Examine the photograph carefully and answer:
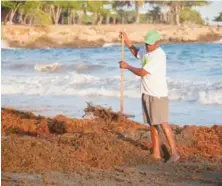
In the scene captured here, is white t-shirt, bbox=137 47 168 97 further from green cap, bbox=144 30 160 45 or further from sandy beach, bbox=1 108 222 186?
sandy beach, bbox=1 108 222 186

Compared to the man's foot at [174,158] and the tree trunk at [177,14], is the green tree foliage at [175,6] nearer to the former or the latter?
the tree trunk at [177,14]

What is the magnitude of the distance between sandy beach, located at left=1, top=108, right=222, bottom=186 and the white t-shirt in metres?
0.75

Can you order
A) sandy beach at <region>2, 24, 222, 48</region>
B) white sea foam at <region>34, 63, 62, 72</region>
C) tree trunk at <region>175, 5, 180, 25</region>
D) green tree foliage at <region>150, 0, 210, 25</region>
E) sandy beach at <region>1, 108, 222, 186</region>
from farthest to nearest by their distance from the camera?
tree trunk at <region>175, 5, 180, 25</region>
green tree foliage at <region>150, 0, 210, 25</region>
sandy beach at <region>2, 24, 222, 48</region>
white sea foam at <region>34, 63, 62, 72</region>
sandy beach at <region>1, 108, 222, 186</region>

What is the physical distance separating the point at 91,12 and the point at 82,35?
64.7 feet

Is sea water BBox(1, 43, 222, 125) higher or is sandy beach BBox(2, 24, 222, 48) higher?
sea water BBox(1, 43, 222, 125)

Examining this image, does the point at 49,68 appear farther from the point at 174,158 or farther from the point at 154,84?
the point at 174,158

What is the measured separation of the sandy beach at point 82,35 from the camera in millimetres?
66375

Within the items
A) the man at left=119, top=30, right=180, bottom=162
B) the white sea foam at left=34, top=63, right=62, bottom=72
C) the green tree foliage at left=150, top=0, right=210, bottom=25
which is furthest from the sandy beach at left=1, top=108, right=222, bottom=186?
the green tree foliage at left=150, top=0, right=210, bottom=25

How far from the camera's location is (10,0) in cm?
7225

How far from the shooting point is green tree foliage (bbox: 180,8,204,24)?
10062cm

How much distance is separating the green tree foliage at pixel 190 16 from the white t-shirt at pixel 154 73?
9407 centimetres

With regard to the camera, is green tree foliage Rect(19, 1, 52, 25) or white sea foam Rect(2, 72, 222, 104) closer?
white sea foam Rect(2, 72, 222, 104)

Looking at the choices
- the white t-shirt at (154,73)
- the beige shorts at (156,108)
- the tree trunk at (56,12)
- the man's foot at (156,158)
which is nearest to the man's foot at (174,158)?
the man's foot at (156,158)

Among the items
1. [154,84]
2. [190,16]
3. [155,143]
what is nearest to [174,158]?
[155,143]
